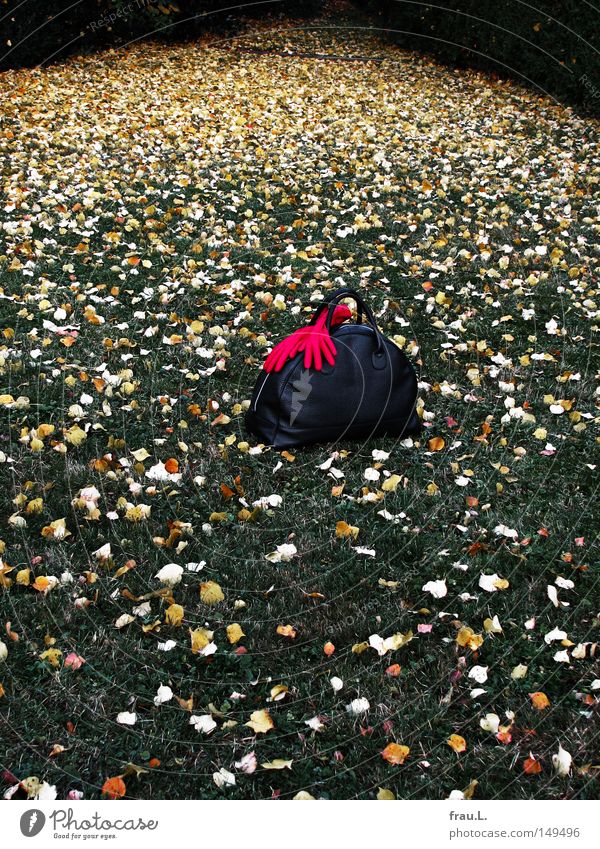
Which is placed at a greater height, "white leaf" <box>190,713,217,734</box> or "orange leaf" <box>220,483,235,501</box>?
"orange leaf" <box>220,483,235,501</box>

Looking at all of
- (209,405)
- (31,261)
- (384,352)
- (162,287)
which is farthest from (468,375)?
(31,261)

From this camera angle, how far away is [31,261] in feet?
16.5

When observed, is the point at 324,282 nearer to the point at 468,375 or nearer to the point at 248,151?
the point at 468,375

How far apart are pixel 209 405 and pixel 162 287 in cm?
144

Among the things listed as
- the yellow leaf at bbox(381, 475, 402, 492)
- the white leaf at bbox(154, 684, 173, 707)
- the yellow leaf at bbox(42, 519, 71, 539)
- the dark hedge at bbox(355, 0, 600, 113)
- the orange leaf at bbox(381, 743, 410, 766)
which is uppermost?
the dark hedge at bbox(355, 0, 600, 113)

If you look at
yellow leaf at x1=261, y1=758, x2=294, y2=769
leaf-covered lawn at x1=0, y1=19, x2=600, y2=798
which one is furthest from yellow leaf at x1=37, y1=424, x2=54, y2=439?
yellow leaf at x1=261, y1=758, x2=294, y2=769

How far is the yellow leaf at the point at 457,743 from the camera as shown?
2.03 m

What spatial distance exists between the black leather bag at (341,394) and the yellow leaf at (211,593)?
90cm

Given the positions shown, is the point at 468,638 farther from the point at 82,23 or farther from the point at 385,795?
the point at 82,23

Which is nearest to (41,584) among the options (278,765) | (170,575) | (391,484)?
(170,575)

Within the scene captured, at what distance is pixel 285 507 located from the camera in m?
2.97

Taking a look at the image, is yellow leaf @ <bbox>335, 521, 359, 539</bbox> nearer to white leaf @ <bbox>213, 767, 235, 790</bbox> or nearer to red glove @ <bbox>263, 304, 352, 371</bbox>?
red glove @ <bbox>263, 304, 352, 371</bbox>

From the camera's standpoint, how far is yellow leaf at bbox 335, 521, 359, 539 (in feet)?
9.18

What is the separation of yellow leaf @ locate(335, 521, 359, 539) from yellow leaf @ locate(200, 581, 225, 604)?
0.54m
